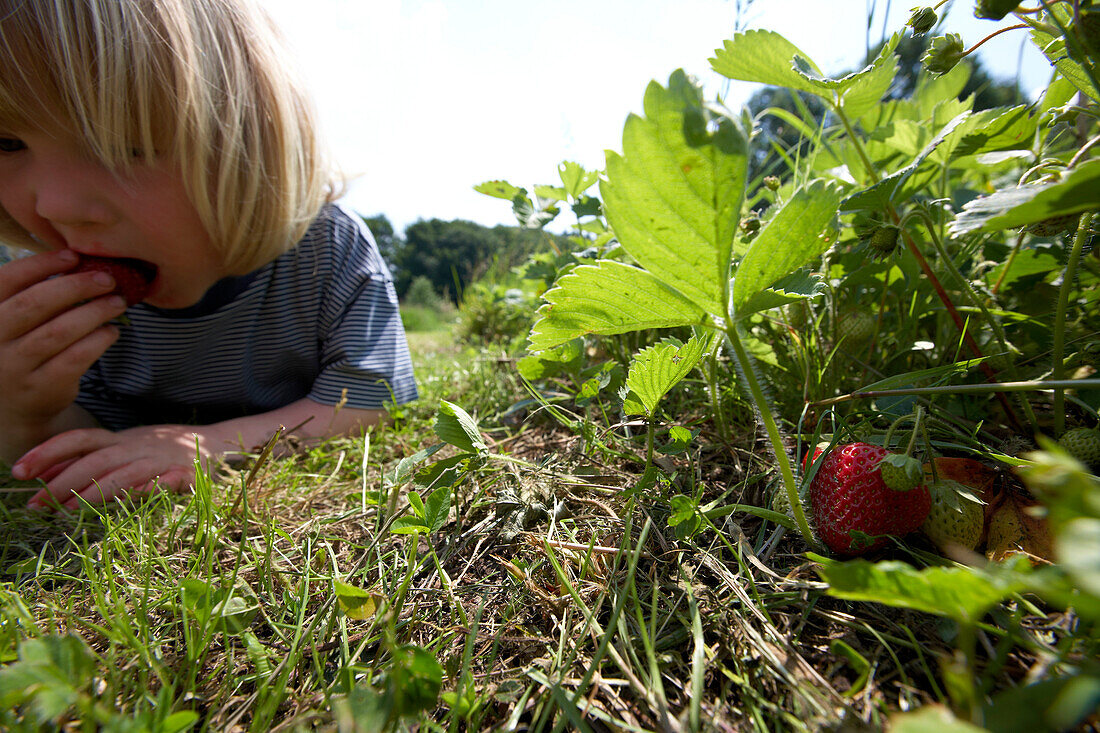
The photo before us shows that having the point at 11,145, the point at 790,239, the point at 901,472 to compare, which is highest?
the point at 11,145

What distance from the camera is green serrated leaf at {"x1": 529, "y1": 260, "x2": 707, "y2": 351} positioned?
1.46ft

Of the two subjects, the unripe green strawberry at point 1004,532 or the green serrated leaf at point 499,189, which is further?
the green serrated leaf at point 499,189

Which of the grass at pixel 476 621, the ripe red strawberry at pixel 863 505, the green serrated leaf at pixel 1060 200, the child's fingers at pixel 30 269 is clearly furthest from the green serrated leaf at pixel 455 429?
the child's fingers at pixel 30 269

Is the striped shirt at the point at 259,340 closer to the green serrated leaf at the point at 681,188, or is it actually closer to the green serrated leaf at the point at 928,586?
the green serrated leaf at the point at 681,188

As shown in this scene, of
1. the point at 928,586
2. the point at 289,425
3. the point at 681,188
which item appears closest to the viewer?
the point at 928,586

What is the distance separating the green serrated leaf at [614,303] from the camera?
0.45 meters

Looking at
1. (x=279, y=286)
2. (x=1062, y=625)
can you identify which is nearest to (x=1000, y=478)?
(x=1062, y=625)

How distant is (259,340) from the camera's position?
148 cm

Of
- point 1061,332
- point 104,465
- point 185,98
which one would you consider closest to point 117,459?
point 104,465

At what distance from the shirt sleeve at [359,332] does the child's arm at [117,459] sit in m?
0.24

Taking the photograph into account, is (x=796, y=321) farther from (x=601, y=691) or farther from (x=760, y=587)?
(x=601, y=691)

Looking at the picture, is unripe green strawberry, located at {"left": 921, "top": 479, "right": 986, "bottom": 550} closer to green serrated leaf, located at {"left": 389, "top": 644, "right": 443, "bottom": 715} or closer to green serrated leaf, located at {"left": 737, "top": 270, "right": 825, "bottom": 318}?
green serrated leaf, located at {"left": 737, "top": 270, "right": 825, "bottom": 318}

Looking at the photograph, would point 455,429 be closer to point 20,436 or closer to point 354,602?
point 354,602

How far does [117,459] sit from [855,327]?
128 centimetres
